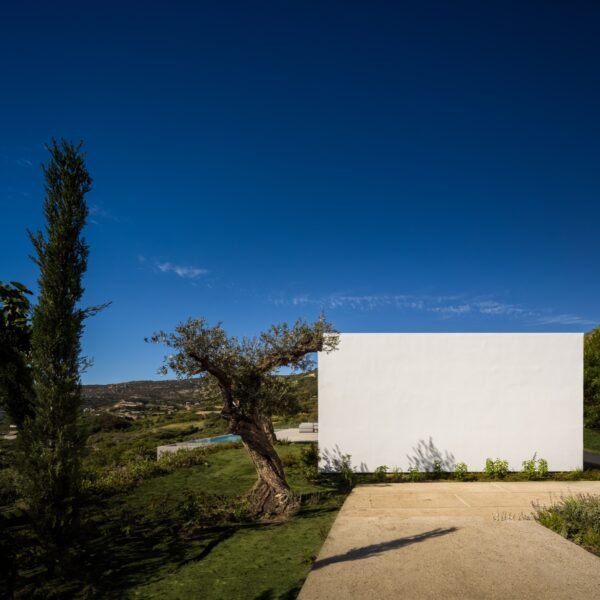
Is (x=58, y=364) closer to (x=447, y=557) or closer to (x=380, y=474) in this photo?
(x=447, y=557)

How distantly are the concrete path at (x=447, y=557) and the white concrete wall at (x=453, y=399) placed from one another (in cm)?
302

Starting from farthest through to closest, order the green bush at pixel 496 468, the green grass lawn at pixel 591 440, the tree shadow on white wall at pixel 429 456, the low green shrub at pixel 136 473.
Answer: the green grass lawn at pixel 591 440, the tree shadow on white wall at pixel 429 456, the green bush at pixel 496 468, the low green shrub at pixel 136 473

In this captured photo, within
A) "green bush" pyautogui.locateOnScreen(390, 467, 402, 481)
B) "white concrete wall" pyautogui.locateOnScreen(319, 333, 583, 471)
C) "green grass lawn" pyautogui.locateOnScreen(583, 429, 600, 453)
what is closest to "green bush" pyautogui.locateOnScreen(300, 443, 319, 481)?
"white concrete wall" pyautogui.locateOnScreen(319, 333, 583, 471)

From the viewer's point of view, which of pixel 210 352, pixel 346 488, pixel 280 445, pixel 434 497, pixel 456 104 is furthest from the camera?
pixel 280 445

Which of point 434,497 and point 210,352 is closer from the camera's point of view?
point 210,352

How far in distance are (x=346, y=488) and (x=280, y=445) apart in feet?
23.7

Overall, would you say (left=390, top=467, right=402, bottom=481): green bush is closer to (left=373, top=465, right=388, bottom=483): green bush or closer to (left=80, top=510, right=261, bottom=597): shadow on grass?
(left=373, top=465, right=388, bottom=483): green bush

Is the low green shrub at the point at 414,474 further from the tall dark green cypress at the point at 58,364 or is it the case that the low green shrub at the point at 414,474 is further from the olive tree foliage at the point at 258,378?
the tall dark green cypress at the point at 58,364

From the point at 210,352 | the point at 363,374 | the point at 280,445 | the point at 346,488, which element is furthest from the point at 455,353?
the point at 280,445

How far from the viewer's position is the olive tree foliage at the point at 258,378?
827 centimetres

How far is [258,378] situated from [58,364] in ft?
12.7

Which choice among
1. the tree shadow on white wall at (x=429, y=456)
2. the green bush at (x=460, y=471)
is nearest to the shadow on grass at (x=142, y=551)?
the tree shadow on white wall at (x=429, y=456)

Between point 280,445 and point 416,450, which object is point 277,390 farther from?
point 280,445

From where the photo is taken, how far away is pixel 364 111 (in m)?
14.4
